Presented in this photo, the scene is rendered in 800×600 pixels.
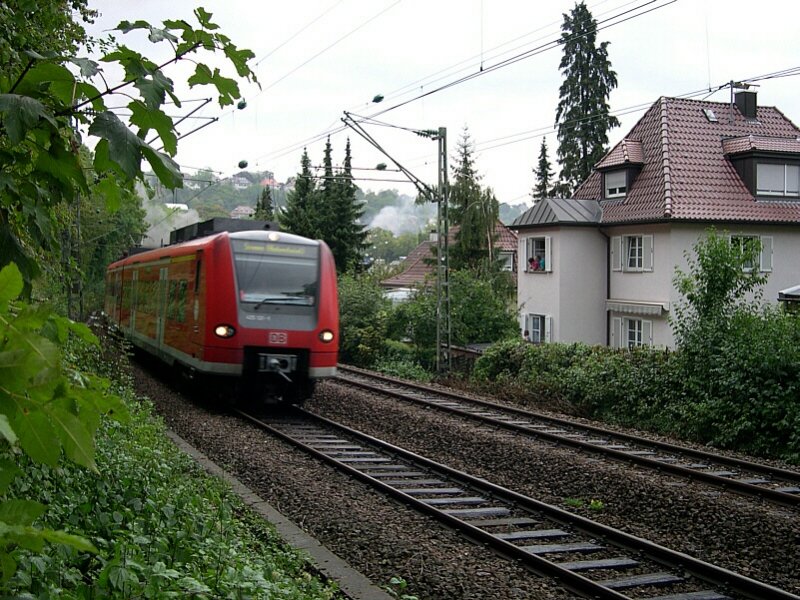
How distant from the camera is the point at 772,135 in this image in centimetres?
3142

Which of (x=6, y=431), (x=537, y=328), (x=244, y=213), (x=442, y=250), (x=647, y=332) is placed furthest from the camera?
(x=244, y=213)

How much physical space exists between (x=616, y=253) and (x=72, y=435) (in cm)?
2990

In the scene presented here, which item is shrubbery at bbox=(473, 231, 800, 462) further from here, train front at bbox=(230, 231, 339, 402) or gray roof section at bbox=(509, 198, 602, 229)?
gray roof section at bbox=(509, 198, 602, 229)

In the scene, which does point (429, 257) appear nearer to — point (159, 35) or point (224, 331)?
point (224, 331)

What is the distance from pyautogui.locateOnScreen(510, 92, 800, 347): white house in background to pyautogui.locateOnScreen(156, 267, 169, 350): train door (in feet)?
48.8

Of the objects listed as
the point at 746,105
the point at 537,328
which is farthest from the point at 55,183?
the point at 746,105

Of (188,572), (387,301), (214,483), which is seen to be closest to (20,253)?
(188,572)

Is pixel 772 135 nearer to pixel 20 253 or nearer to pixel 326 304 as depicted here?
pixel 326 304

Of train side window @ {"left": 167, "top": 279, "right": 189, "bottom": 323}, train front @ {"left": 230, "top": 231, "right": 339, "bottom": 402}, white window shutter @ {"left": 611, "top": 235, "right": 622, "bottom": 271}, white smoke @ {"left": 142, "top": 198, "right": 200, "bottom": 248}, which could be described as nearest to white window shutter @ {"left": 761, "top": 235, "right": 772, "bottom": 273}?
white window shutter @ {"left": 611, "top": 235, "right": 622, "bottom": 271}

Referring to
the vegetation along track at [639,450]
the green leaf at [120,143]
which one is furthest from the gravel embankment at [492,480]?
the green leaf at [120,143]

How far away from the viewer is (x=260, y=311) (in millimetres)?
14383

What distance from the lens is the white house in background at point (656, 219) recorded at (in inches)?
1095

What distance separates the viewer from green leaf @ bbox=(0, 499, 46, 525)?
1.64 m

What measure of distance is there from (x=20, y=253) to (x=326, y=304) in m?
11.9
